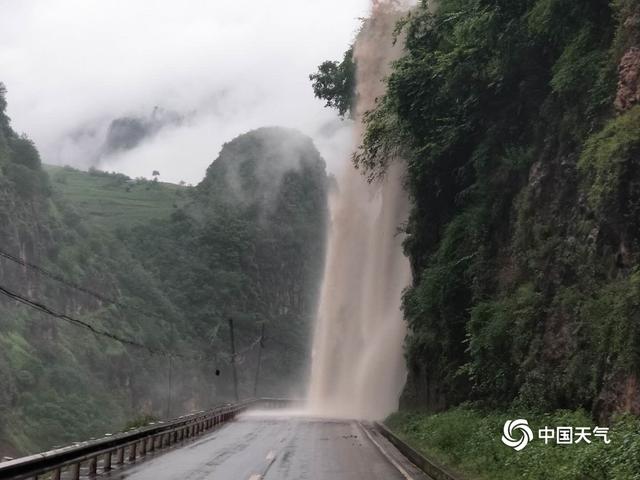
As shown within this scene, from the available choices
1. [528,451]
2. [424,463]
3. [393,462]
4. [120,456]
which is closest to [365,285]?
[393,462]

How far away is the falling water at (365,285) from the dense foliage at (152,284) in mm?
16146

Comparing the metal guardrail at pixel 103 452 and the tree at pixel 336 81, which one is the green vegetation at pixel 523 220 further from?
the tree at pixel 336 81

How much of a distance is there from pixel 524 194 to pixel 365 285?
32.0m

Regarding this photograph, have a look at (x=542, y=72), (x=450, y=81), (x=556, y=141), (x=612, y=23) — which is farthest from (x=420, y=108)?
(x=612, y=23)

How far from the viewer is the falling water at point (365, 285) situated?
152 feet

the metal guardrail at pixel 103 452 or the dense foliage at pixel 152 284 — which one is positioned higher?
the dense foliage at pixel 152 284

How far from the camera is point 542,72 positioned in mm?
21422

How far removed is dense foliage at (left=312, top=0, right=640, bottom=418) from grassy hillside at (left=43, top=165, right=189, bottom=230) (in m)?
114

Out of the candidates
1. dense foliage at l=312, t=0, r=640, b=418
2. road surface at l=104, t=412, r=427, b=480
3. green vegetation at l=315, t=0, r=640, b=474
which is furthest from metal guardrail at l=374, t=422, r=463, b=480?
dense foliage at l=312, t=0, r=640, b=418

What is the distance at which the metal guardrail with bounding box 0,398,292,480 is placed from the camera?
405 inches

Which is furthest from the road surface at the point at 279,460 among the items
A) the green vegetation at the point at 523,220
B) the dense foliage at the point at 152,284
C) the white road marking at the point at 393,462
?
the dense foliage at the point at 152,284

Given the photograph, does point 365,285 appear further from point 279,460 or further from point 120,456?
point 120,456

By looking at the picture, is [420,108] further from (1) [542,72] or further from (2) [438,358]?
→ (2) [438,358]

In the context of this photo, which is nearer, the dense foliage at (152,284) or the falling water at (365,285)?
the falling water at (365,285)
